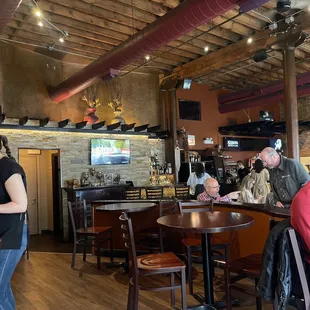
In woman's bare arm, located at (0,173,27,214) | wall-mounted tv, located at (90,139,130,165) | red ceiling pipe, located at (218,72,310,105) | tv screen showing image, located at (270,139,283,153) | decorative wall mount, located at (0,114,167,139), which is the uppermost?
red ceiling pipe, located at (218,72,310,105)

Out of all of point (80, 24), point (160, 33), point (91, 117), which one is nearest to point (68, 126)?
point (91, 117)

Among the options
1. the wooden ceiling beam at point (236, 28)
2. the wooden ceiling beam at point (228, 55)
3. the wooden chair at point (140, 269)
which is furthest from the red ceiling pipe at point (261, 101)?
the wooden chair at point (140, 269)

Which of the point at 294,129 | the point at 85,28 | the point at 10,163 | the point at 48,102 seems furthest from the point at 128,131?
the point at 10,163

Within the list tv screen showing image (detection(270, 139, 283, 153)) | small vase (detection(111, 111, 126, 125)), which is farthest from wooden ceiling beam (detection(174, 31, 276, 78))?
tv screen showing image (detection(270, 139, 283, 153))

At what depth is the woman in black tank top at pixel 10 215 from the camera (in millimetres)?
1938

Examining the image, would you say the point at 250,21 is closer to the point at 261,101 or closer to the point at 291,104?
the point at 291,104

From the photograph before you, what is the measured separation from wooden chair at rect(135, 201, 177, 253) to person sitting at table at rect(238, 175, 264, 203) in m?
1.07

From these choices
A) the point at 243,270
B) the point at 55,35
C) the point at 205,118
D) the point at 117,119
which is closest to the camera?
the point at 243,270

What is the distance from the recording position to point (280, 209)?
3.26m

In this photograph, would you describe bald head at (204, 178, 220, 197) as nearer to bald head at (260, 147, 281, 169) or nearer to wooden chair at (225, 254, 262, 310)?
bald head at (260, 147, 281, 169)

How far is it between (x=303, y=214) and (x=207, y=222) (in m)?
1.25

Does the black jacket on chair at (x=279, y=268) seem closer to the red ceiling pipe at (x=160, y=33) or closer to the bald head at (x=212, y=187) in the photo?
the bald head at (x=212, y=187)

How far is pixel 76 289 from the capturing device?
12.5 feet

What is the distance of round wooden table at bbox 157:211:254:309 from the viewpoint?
2.60m
